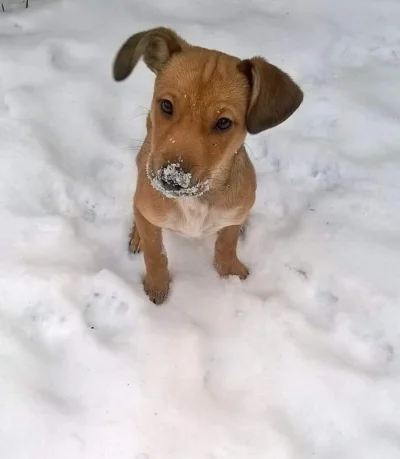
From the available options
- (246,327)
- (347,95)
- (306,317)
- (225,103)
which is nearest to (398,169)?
(347,95)

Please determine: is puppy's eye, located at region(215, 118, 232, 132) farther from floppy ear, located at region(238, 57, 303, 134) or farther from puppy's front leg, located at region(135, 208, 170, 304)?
puppy's front leg, located at region(135, 208, 170, 304)

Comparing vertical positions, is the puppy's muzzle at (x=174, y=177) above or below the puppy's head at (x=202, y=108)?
below

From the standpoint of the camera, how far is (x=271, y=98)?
298 cm

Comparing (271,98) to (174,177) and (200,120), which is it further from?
(174,177)

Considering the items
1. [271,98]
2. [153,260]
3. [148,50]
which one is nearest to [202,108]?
[271,98]

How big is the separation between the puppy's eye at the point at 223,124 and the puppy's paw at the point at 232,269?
4.07 feet

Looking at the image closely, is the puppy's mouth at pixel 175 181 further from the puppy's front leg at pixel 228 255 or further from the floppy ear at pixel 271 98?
the puppy's front leg at pixel 228 255

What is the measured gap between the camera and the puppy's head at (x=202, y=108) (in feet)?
9.40

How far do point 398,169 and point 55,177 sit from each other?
2610mm

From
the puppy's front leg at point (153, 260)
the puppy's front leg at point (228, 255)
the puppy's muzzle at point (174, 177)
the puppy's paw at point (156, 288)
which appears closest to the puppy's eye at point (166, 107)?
the puppy's muzzle at point (174, 177)

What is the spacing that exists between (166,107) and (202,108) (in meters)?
0.22

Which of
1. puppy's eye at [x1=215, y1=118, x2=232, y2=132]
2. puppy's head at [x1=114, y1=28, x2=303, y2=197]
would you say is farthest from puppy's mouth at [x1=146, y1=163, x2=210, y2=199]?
puppy's eye at [x1=215, y1=118, x2=232, y2=132]

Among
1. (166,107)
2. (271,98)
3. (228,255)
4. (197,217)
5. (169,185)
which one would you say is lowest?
(228,255)

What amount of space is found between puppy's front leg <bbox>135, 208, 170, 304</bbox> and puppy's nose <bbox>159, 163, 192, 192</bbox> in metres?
0.82
